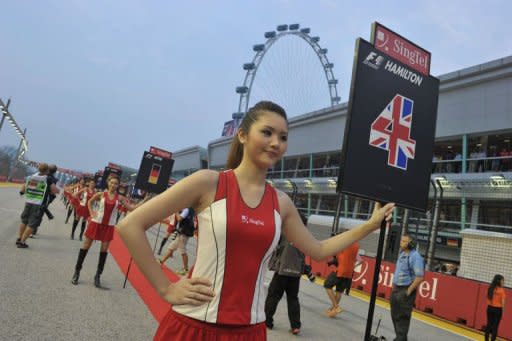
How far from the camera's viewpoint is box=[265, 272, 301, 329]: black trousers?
668 cm

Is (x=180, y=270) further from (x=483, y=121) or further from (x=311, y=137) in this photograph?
(x=311, y=137)

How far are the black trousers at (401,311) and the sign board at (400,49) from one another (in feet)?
15.5

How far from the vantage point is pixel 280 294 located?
697 centimetres

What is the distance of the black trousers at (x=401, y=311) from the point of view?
6.73 meters

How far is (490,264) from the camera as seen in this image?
1168cm

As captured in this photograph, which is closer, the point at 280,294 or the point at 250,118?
the point at 250,118

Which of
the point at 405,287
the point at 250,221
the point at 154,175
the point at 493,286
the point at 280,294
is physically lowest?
the point at 280,294

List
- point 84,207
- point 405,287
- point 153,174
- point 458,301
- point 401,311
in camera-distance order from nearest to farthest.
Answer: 1. point 401,311
2. point 405,287
3. point 458,301
4. point 153,174
5. point 84,207

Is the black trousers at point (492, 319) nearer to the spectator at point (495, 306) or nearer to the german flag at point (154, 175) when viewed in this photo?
the spectator at point (495, 306)

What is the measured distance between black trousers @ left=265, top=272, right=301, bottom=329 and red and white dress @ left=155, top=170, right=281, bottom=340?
5074mm

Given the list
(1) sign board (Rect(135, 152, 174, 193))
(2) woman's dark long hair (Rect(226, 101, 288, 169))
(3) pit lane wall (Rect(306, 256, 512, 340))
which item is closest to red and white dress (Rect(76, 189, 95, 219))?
(1) sign board (Rect(135, 152, 174, 193))

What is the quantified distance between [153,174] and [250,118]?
10.4m

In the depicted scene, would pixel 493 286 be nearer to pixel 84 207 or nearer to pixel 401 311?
pixel 401 311

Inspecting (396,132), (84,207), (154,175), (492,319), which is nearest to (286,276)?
(396,132)
